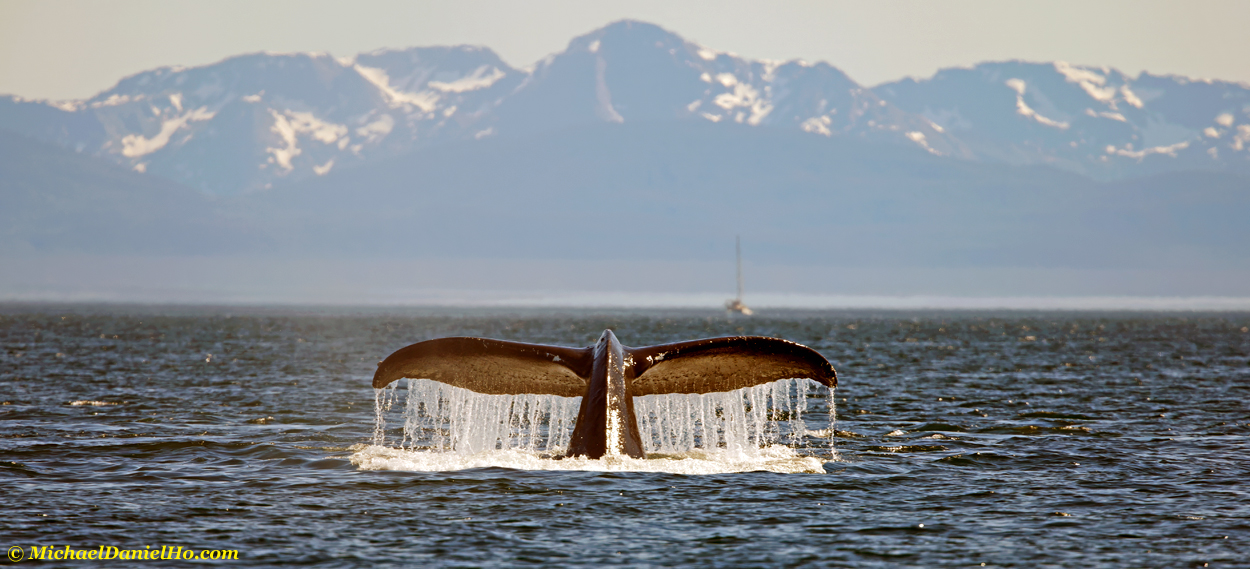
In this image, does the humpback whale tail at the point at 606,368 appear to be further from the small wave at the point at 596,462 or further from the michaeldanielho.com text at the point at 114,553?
the michaeldanielho.com text at the point at 114,553

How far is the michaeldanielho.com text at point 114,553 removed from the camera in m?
11.0

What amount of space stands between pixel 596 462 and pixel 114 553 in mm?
5972

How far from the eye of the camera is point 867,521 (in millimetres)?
12945

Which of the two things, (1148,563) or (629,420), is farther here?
(629,420)

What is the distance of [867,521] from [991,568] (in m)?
2.09

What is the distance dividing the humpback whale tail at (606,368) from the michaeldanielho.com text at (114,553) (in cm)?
283

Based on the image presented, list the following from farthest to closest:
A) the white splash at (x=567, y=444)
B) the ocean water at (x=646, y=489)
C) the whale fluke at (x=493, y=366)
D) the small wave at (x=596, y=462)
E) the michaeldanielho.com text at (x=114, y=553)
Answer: the small wave at (x=596, y=462), the white splash at (x=567, y=444), the whale fluke at (x=493, y=366), the ocean water at (x=646, y=489), the michaeldanielho.com text at (x=114, y=553)

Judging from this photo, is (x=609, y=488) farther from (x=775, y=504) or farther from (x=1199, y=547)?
(x=1199, y=547)

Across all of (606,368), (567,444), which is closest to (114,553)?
(606,368)

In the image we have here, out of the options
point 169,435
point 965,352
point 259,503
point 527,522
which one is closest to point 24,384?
point 169,435

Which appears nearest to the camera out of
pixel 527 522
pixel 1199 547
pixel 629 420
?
pixel 1199 547

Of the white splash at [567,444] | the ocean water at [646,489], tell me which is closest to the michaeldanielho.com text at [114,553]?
the ocean water at [646,489]

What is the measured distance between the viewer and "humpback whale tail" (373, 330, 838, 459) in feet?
44.9

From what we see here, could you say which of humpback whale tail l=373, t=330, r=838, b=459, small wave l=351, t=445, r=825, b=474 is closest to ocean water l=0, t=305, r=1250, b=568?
small wave l=351, t=445, r=825, b=474
